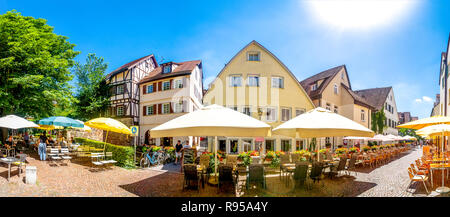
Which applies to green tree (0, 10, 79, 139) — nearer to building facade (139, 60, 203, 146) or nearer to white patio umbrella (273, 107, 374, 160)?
building facade (139, 60, 203, 146)

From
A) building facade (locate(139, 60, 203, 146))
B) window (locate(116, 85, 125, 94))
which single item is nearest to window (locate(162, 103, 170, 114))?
building facade (locate(139, 60, 203, 146))

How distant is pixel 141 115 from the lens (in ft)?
79.2

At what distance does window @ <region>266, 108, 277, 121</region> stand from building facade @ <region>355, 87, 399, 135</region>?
774 inches

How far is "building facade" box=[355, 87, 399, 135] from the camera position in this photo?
3148cm

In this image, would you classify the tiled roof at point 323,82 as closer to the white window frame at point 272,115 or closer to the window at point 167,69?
the white window frame at point 272,115

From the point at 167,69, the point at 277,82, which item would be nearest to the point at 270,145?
the point at 277,82

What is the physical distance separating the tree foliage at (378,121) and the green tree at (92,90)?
3336cm

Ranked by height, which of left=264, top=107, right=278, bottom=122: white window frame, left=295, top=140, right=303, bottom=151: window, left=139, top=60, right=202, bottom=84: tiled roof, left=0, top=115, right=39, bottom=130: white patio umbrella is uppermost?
left=139, top=60, right=202, bottom=84: tiled roof

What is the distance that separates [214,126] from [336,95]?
23002mm

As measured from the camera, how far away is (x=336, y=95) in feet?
80.6

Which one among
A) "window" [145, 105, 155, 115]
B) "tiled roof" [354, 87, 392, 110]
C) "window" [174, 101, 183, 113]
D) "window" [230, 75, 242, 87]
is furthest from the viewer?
"tiled roof" [354, 87, 392, 110]

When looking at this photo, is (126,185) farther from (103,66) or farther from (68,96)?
(103,66)
